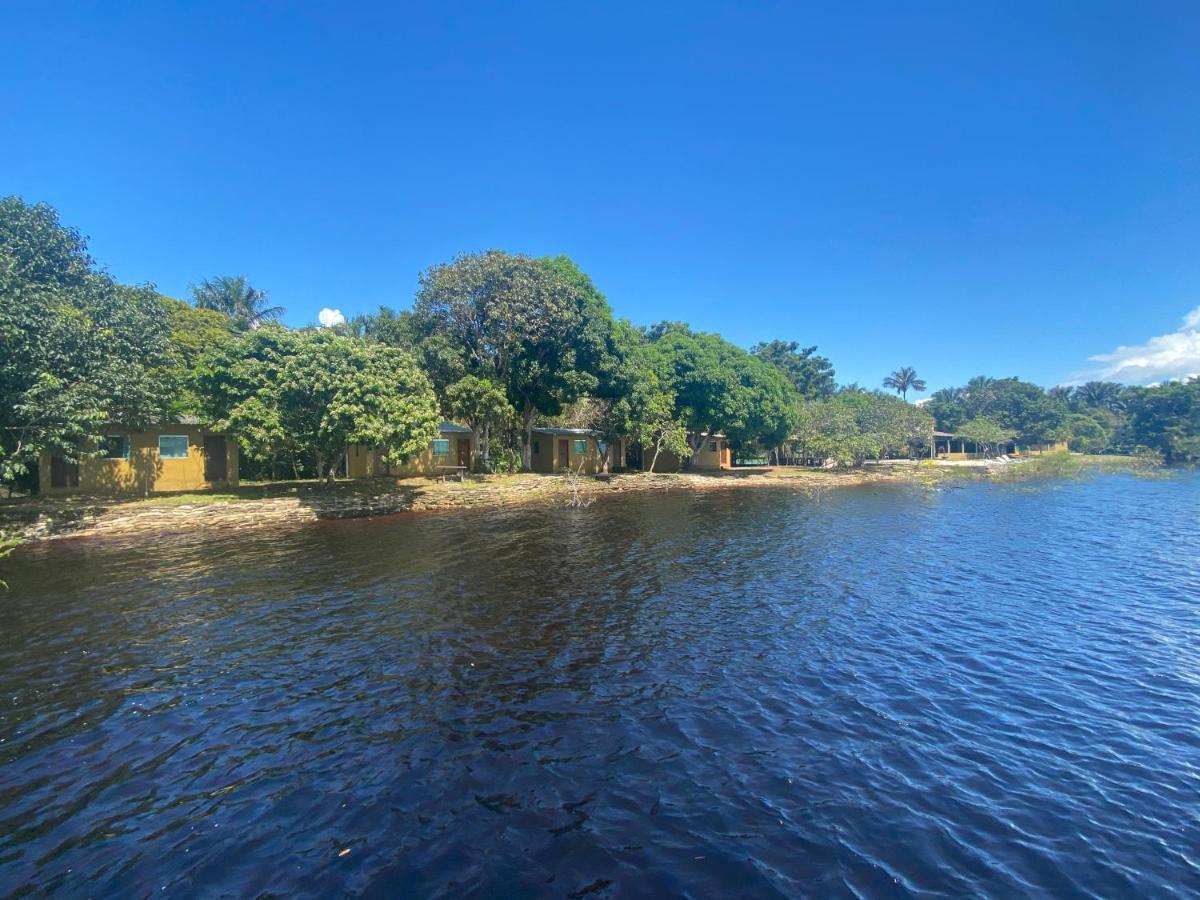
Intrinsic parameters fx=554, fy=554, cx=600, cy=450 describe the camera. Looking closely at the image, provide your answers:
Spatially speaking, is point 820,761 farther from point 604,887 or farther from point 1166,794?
point 1166,794

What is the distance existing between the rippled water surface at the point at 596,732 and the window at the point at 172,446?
13283mm

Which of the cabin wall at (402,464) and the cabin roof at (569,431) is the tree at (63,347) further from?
the cabin roof at (569,431)

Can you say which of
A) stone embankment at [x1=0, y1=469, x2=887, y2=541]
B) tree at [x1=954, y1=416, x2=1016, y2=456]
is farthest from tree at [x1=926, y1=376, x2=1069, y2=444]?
stone embankment at [x1=0, y1=469, x2=887, y2=541]

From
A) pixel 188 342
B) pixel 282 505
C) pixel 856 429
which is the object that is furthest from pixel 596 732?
pixel 856 429

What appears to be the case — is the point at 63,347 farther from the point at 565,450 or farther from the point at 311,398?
the point at 565,450

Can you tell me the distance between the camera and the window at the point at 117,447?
2520 cm

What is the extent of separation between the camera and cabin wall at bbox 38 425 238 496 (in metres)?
25.4

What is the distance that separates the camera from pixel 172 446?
89.6 ft

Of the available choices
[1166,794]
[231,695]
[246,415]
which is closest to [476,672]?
[231,695]

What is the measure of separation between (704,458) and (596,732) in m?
47.9

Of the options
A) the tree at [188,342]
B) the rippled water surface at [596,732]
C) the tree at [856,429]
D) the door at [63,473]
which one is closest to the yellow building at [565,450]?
the tree at [188,342]

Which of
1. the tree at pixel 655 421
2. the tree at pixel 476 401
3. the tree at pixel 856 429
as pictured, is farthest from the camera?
the tree at pixel 856 429

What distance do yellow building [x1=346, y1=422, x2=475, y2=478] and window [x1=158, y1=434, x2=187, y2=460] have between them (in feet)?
24.7

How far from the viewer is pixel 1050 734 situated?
7.23 meters
